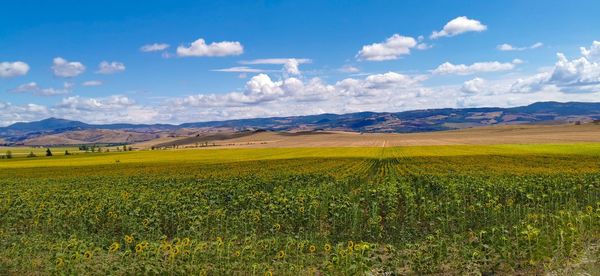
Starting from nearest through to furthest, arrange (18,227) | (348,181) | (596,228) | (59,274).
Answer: (59,274)
(596,228)
(18,227)
(348,181)

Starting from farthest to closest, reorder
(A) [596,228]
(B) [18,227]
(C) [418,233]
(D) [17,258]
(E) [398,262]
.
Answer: (B) [18,227]
(C) [418,233]
(A) [596,228]
(D) [17,258]
(E) [398,262]

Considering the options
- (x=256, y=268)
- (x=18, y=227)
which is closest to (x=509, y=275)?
(x=256, y=268)

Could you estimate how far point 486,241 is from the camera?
17.2 meters

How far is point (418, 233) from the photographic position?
21.1 m

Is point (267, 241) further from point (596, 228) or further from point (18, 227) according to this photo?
point (18, 227)

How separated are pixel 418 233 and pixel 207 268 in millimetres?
10817

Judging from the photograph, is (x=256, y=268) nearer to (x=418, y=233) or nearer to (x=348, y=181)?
(x=418, y=233)

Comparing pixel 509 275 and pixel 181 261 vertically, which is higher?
pixel 181 261

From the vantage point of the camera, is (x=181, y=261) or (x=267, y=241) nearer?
(x=181, y=261)

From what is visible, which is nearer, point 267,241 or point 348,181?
point 267,241

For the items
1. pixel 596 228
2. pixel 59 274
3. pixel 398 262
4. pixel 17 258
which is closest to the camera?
pixel 59 274

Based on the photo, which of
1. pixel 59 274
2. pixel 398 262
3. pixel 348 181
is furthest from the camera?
pixel 348 181

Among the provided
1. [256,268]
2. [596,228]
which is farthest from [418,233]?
[256,268]

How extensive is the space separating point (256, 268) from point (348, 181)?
26285mm
